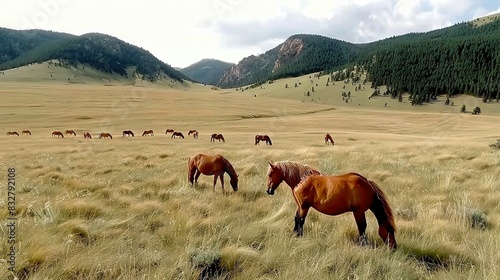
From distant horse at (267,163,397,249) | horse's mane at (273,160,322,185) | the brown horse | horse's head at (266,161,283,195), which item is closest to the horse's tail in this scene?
distant horse at (267,163,397,249)

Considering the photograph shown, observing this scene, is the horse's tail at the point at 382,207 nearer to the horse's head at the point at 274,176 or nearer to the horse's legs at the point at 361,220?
the horse's legs at the point at 361,220

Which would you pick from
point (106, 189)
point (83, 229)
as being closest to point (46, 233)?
point (83, 229)

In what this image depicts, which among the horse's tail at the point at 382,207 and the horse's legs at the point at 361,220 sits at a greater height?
the horse's tail at the point at 382,207

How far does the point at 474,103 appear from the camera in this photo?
14200cm

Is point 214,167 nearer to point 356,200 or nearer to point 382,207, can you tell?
point 356,200

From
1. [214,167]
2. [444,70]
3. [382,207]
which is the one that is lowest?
[214,167]

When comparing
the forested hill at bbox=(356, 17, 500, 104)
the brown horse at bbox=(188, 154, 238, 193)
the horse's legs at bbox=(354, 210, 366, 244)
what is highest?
the forested hill at bbox=(356, 17, 500, 104)

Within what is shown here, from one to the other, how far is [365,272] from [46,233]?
4.32 meters

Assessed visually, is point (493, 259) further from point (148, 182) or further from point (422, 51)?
point (422, 51)

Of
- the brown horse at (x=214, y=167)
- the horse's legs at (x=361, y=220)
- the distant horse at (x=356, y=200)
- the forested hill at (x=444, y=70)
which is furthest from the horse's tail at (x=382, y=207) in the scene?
the forested hill at (x=444, y=70)

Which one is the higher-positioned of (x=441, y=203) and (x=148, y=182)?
(x=441, y=203)

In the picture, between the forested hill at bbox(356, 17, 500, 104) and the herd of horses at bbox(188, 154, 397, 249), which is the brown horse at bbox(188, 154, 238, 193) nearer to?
the herd of horses at bbox(188, 154, 397, 249)

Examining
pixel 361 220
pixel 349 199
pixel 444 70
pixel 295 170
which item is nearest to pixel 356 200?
pixel 349 199

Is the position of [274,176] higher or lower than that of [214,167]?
higher
